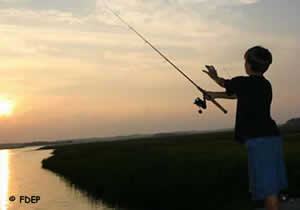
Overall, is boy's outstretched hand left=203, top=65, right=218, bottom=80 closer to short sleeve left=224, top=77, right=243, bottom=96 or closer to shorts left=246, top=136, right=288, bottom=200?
short sleeve left=224, top=77, right=243, bottom=96

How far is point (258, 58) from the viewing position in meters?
5.62

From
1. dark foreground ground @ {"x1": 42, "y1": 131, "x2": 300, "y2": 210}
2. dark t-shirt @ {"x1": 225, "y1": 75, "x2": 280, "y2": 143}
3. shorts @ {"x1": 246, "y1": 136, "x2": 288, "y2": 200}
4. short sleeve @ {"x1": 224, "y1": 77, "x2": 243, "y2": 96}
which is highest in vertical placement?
short sleeve @ {"x1": 224, "y1": 77, "x2": 243, "y2": 96}

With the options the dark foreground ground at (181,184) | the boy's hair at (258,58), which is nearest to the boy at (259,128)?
the boy's hair at (258,58)

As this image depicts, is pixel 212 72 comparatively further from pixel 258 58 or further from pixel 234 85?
pixel 258 58

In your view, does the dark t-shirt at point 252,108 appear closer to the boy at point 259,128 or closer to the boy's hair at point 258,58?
the boy at point 259,128

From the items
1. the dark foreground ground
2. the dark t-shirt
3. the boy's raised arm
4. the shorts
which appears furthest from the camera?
the dark foreground ground

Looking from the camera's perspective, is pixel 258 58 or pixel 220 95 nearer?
pixel 258 58

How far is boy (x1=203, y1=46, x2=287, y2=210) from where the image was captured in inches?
213

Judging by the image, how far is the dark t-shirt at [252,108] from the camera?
18.1ft

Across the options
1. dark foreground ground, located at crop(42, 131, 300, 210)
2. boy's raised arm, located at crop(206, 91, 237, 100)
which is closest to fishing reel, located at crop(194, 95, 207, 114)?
boy's raised arm, located at crop(206, 91, 237, 100)

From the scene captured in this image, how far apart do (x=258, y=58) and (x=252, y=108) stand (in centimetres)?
62

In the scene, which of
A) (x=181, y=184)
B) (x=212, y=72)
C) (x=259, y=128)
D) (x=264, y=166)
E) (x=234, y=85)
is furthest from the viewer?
(x=181, y=184)

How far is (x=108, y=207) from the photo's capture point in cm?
2077

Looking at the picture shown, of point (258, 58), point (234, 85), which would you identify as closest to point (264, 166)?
point (234, 85)
